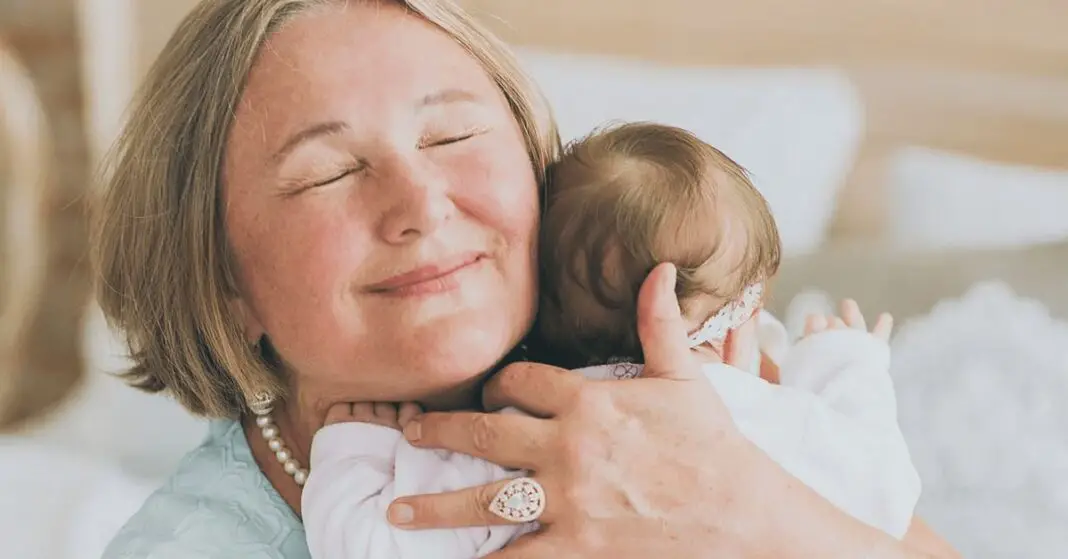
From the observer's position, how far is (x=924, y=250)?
159 cm

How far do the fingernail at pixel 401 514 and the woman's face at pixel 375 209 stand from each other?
0.36ft

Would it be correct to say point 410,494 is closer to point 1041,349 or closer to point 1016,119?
point 1041,349

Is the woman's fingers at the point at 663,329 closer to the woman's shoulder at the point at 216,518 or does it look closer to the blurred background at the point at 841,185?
the woman's shoulder at the point at 216,518

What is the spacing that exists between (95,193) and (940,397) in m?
1.08

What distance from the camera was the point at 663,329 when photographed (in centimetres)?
95

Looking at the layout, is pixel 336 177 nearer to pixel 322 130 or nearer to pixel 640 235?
pixel 322 130

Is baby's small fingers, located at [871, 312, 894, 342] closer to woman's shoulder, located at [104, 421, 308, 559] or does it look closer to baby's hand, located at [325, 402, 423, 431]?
baby's hand, located at [325, 402, 423, 431]

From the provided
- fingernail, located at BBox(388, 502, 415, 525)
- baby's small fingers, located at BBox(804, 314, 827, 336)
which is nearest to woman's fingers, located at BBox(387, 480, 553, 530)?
fingernail, located at BBox(388, 502, 415, 525)

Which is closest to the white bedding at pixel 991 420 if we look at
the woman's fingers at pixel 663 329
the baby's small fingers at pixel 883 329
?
the baby's small fingers at pixel 883 329

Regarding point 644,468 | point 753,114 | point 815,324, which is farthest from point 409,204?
point 753,114

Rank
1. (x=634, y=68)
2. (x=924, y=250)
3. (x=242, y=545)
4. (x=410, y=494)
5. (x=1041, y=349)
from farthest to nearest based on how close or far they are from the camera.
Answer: (x=634, y=68), (x=924, y=250), (x=1041, y=349), (x=242, y=545), (x=410, y=494)

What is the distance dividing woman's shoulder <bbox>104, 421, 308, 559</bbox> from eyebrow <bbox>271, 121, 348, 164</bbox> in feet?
1.21

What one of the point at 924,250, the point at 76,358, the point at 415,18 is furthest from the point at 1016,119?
the point at 76,358

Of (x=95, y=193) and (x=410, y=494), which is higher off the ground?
(x=95, y=193)
